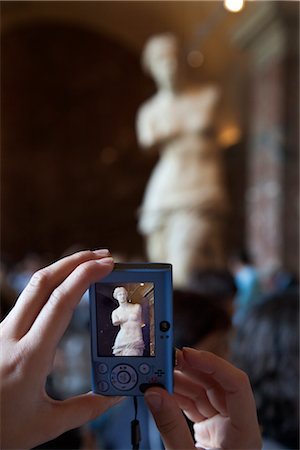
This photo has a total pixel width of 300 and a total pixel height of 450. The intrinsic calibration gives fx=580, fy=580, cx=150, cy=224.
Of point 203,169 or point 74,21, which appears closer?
point 203,169

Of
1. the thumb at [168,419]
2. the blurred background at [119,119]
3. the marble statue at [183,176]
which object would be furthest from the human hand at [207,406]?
the blurred background at [119,119]

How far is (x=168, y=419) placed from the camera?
1.25ft

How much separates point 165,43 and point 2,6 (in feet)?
4.78

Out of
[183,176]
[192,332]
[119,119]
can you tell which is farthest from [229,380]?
[119,119]

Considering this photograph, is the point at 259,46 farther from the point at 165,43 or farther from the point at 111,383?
the point at 111,383

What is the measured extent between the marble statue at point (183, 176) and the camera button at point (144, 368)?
91.8 inches

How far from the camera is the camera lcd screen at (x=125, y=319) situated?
0.39 metres

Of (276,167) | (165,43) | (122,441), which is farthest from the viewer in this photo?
(276,167)

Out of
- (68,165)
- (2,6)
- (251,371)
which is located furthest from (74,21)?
(251,371)

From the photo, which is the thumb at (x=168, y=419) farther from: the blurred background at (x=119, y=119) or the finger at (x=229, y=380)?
the blurred background at (x=119, y=119)

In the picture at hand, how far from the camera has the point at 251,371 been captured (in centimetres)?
93

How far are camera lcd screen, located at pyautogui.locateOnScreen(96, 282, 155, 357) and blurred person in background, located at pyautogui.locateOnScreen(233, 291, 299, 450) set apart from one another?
1.56 ft

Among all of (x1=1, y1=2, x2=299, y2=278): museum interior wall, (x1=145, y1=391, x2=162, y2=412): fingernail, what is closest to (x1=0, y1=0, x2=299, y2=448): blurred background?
(x1=1, y1=2, x2=299, y2=278): museum interior wall

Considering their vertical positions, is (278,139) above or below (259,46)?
below
